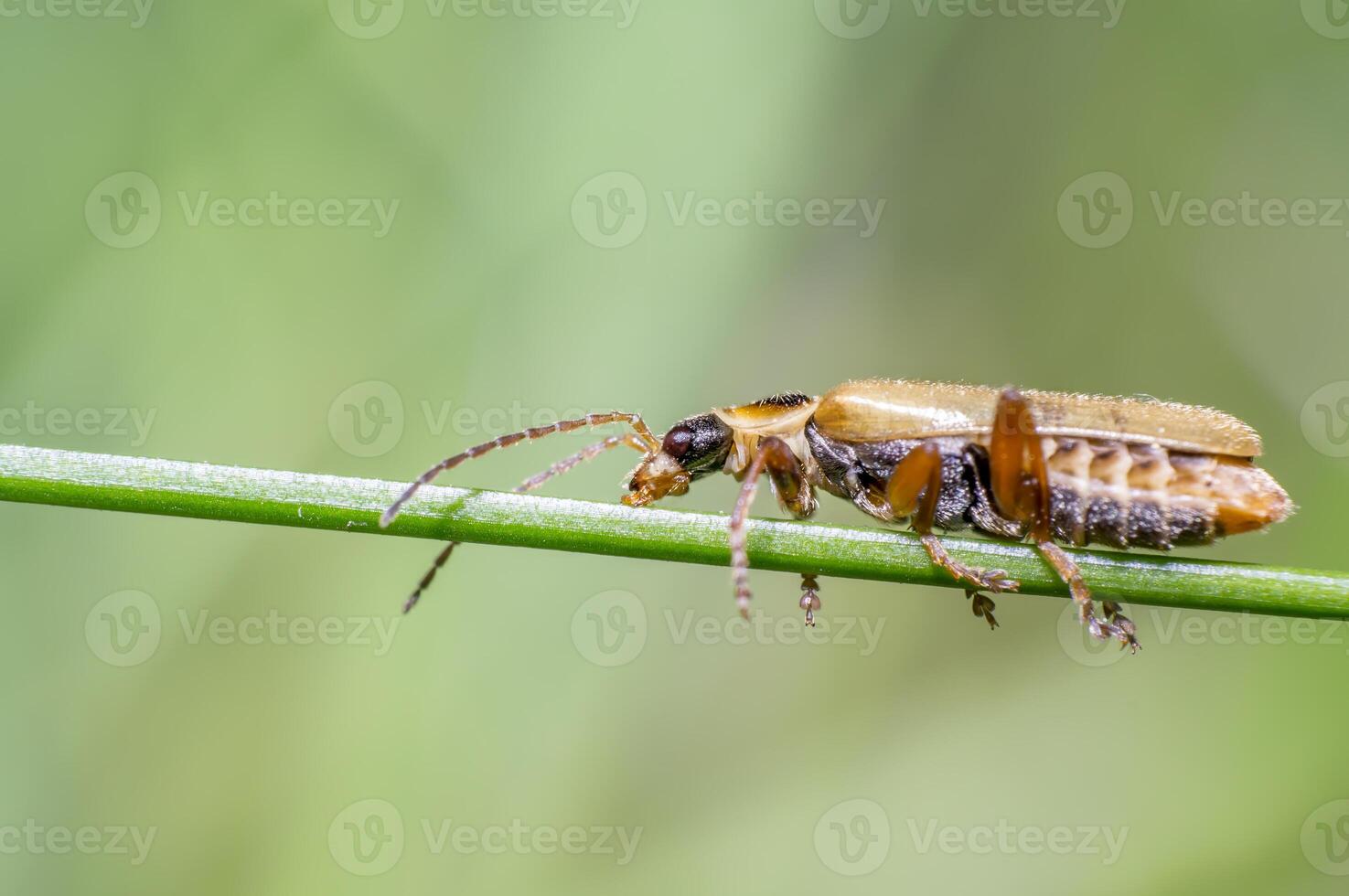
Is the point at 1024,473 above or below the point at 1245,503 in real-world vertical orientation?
below

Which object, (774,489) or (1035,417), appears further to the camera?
(774,489)

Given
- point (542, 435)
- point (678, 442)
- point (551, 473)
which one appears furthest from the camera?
point (678, 442)

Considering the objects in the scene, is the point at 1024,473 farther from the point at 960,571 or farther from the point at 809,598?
the point at 809,598

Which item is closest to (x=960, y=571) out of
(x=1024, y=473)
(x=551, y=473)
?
(x=1024, y=473)

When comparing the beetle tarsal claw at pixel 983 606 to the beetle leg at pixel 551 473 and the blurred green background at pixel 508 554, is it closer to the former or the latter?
the blurred green background at pixel 508 554

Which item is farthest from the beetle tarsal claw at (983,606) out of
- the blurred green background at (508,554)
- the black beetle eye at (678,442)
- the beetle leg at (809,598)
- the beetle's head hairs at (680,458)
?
the black beetle eye at (678,442)

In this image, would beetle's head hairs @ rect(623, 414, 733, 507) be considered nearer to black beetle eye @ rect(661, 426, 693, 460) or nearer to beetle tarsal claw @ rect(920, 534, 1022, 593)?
black beetle eye @ rect(661, 426, 693, 460)

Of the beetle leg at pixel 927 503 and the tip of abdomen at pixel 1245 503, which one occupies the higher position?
the tip of abdomen at pixel 1245 503

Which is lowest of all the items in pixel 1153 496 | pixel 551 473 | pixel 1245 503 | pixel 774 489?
pixel 551 473
